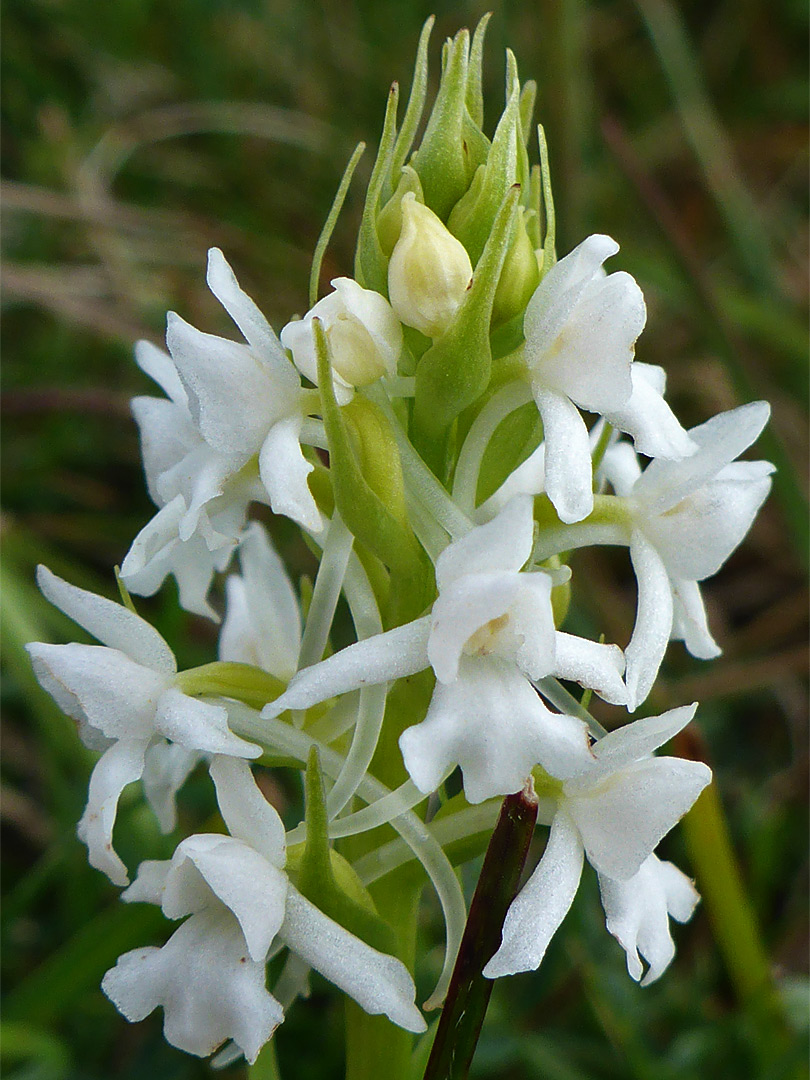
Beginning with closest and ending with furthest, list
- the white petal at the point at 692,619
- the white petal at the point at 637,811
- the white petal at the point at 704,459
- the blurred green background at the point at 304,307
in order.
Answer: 1. the white petal at the point at 637,811
2. the white petal at the point at 704,459
3. the white petal at the point at 692,619
4. the blurred green background at the point at 304,307

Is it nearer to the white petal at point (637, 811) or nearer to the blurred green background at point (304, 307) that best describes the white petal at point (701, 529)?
the white petal at point (637, 811)

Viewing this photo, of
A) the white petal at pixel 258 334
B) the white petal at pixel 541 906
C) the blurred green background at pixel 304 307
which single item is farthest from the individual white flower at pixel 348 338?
the blurred green background at pixel 304 307

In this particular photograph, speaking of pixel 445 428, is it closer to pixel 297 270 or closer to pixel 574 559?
A: pixel 574 559

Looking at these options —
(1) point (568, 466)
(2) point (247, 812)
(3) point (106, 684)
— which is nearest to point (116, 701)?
(3) point (106, 684)

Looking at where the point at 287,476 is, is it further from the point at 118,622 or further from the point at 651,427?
the point at 651,427

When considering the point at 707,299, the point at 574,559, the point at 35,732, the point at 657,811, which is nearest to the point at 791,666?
the point at 574,559

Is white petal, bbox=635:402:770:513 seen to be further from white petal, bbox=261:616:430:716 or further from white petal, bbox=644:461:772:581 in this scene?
white petal, bbox=261:616:430:716

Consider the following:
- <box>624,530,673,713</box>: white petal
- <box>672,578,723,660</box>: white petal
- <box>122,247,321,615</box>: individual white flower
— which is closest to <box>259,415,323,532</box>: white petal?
<box>122,247,321,615</box>: individual white flower
